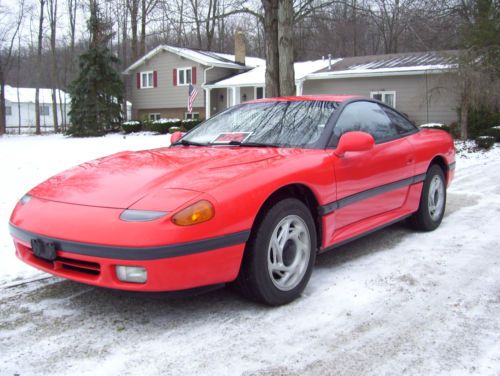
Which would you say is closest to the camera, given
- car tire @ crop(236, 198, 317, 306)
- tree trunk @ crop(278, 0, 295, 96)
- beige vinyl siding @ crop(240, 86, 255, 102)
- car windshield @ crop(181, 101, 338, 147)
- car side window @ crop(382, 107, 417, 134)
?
car tire @ crop(236, 198, 317, 306)

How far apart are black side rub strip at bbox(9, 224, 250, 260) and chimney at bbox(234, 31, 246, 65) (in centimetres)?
3004

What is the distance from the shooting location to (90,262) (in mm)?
2920

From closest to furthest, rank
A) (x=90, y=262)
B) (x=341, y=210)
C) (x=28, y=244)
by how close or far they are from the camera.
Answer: (x=90, y=262) → (x=28, y=244) → (x=341, y=210)

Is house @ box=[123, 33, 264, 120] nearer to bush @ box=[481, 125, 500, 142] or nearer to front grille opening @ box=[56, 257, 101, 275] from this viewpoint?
bush @ box=[481, 125, 500, 142]

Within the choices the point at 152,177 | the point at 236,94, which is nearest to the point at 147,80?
the point at 236,94

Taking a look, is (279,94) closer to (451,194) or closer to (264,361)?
(451,194)

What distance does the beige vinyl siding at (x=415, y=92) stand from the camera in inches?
841

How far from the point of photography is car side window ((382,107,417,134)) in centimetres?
484

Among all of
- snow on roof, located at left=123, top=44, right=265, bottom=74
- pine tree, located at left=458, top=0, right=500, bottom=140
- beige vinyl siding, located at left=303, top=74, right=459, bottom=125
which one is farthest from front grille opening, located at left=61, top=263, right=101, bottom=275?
snow on roof, located at left=123, top=44, right=265, bottom=74

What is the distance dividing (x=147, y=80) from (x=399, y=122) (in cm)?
3043

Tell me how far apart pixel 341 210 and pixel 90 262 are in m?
1.86

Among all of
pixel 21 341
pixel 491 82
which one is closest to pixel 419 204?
pixel 21 341

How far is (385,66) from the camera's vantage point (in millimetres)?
23188

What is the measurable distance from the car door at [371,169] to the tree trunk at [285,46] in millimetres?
7325
